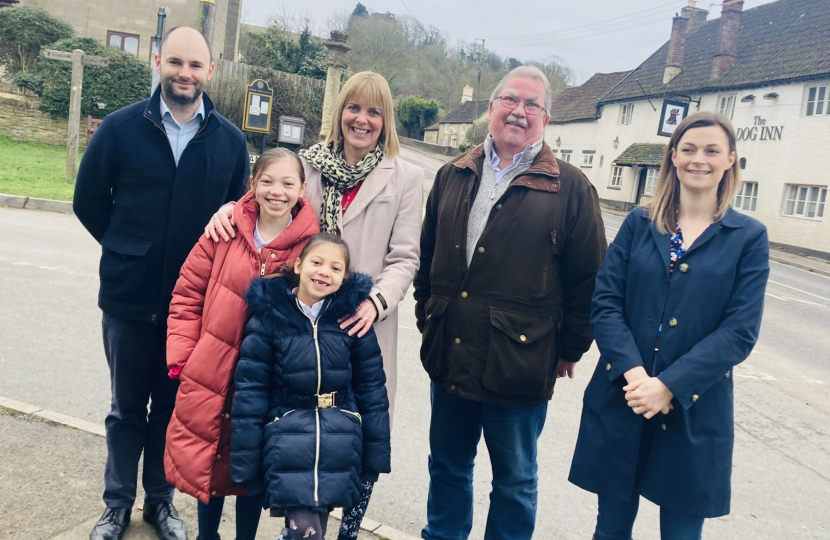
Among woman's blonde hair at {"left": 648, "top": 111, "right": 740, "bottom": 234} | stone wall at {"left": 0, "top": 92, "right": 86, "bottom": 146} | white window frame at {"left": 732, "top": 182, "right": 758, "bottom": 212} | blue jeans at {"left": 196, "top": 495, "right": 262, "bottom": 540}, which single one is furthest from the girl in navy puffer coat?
white window frame at {"left": 732, "top": 182, "right": 758, "bottom": 212}

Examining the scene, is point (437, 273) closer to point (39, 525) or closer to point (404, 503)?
point (404, 503)

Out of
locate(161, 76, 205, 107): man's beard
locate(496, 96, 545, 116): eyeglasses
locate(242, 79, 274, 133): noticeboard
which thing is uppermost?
locate(242, 79, 274, 133): noticeboard

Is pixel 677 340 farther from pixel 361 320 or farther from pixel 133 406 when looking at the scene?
pixel 133 406

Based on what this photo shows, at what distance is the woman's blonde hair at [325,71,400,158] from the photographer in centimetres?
305

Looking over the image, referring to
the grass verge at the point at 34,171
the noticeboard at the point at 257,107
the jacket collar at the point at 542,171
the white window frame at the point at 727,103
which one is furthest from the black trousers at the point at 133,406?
the white window frame at the point at 727,103

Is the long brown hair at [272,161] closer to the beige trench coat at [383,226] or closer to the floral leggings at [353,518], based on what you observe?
the beige trench coat at [383,226]

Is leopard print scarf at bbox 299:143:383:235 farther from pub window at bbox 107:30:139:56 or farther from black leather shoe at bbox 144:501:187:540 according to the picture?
pub window at bbox 107:30:139:56

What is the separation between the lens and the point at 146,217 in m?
3.13

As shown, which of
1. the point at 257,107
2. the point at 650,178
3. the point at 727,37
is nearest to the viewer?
the point at 257,107

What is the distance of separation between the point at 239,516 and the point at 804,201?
26.1 metres

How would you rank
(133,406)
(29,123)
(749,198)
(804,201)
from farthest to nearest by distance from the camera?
(749,198) < (804,201) < (29,123) < (133,406)

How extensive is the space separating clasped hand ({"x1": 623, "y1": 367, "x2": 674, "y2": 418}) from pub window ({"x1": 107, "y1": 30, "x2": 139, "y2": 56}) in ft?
109

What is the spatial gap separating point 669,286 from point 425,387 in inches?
137

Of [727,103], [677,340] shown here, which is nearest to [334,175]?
[677,340]
